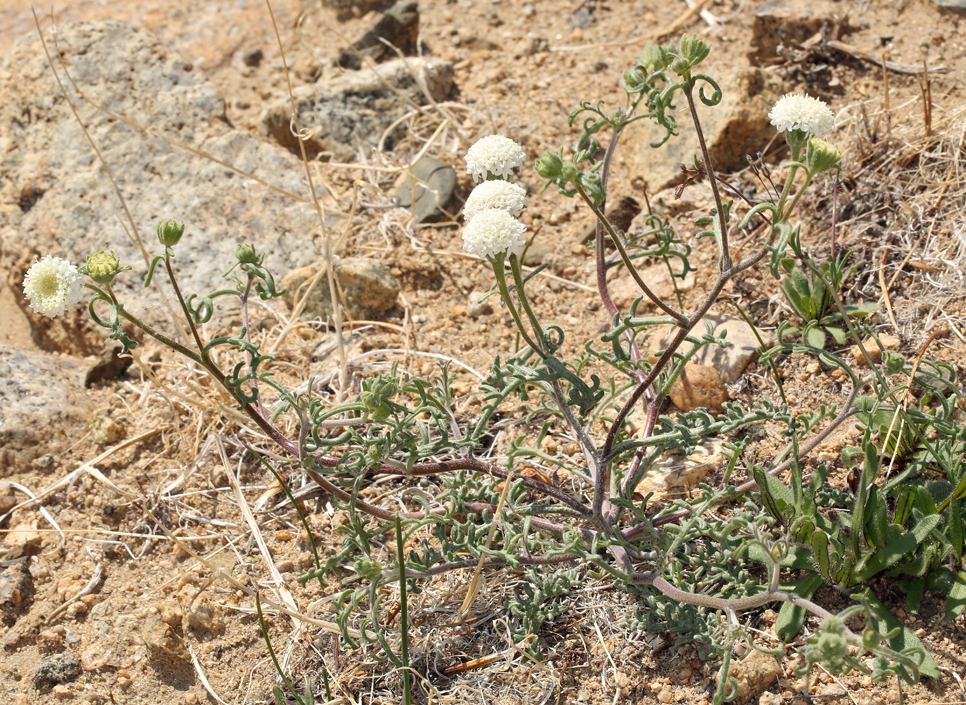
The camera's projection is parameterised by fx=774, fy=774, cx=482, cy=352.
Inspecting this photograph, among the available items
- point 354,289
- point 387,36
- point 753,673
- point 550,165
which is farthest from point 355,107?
point 753,673

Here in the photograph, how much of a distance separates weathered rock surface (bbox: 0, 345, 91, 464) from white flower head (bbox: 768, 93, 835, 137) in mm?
3122

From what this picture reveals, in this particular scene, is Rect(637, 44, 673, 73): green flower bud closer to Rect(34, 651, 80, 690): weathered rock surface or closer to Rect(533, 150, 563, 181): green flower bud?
Rect(533, 150, 563, 181): green flower bud

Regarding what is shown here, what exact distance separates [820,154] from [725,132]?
203 centimetres

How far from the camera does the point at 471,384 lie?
3391mm

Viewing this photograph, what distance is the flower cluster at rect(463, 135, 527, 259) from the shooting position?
1939 millimetres

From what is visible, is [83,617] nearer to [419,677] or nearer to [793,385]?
[419,677]

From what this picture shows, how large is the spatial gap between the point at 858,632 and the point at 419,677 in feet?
4.59

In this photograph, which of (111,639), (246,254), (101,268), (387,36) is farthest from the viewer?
(387,36)

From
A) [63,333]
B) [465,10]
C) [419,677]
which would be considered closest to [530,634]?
[419,677]

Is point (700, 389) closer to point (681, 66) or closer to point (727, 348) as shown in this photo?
point (727, 348)

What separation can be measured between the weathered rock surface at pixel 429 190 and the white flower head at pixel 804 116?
2.29 metres

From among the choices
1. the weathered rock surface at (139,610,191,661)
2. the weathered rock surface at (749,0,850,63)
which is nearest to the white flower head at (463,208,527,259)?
the weathered rock surface at (139,610,191,661)

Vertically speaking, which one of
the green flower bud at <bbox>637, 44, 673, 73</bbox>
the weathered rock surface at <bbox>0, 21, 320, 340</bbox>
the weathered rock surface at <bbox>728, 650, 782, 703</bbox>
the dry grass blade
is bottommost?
the weathered rock surface at <bbox>728, 650, 782, 703</bbox>

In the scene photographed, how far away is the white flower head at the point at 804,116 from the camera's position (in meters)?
2.03
